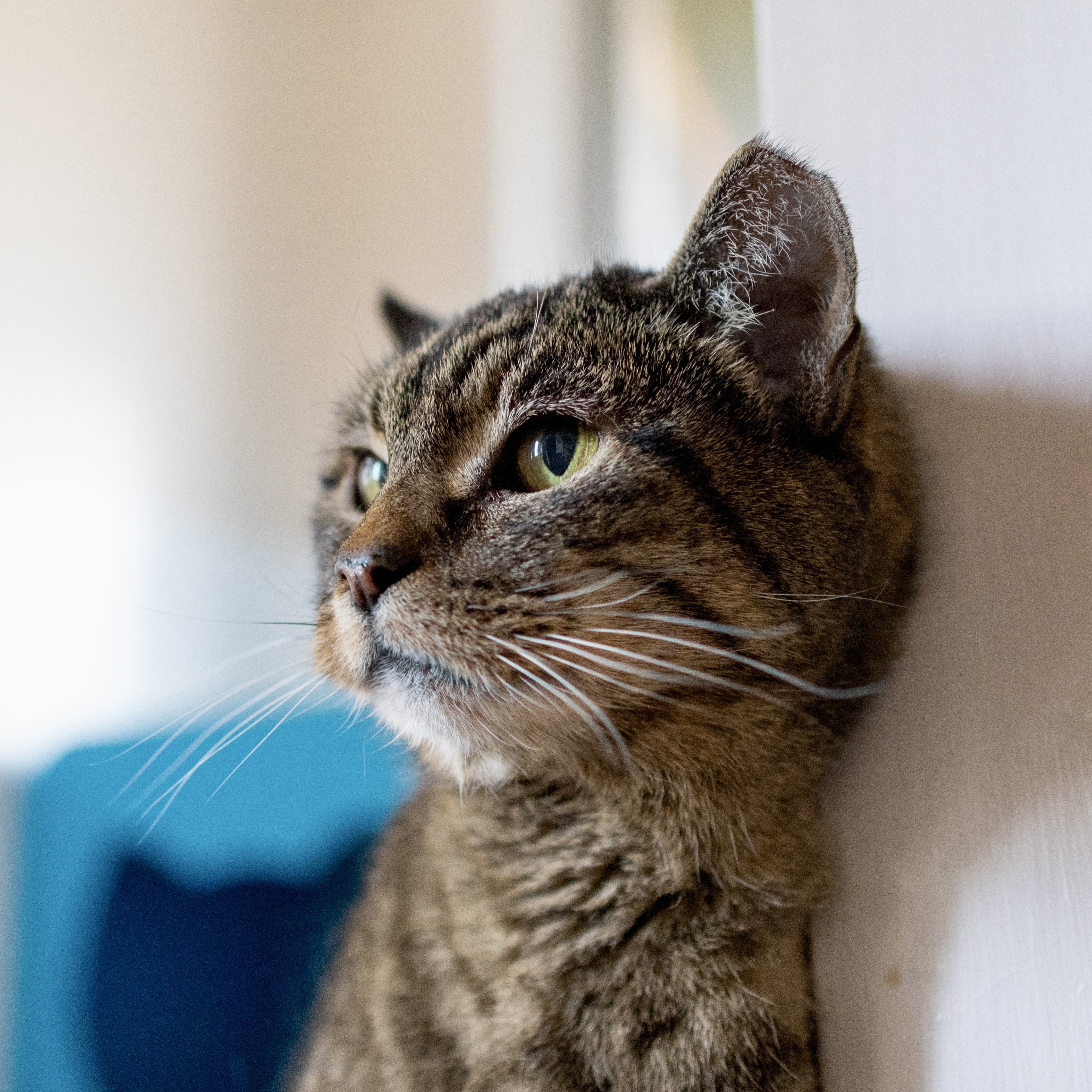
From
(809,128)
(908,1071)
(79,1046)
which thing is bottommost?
(79,1046)

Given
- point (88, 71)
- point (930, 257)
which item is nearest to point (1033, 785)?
point (930, 257)

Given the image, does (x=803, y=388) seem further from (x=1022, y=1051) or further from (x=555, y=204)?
(x=555, y=204)

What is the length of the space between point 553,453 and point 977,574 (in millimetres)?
339

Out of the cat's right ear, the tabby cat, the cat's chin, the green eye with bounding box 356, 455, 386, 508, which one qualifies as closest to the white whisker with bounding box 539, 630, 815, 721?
the tabby cat

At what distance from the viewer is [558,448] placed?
694 mm

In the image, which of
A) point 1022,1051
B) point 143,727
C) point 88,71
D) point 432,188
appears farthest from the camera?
point 432,188

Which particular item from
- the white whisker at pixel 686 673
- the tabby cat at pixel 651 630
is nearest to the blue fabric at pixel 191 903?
the tabby cat at pixel 651 630

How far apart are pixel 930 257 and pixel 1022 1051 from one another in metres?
0.59

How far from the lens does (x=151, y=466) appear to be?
1.49 meters

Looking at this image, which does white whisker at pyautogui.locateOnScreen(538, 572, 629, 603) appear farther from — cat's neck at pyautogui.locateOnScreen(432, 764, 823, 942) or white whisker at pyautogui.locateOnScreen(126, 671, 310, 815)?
white whisker at pyautogui.locateOnScreen(126, 671, 310, 815)

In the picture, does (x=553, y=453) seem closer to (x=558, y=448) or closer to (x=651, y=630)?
(x=558, y=448)

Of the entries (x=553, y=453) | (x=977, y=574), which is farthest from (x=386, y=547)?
(x=977, y=574)

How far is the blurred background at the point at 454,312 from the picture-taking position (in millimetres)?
623

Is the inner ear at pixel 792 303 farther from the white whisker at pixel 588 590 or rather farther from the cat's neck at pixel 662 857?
the cat's neck at pixel 662 857
